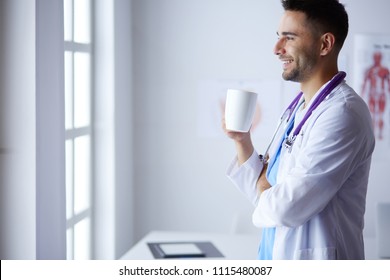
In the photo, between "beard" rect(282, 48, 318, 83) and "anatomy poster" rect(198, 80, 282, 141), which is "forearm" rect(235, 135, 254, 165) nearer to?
"beard" rect(282, 48, 318, 83)

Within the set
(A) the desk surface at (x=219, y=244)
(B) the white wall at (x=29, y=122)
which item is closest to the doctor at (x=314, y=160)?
(B) the white wall at (x=29, y=122)

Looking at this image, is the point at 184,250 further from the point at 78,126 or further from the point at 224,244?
the point at 78,126

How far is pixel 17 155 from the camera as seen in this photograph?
4.76 feet

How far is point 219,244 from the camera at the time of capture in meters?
2.11

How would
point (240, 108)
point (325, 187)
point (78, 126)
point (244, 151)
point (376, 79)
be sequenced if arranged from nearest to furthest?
1. point (325, 187)
2. point (240, 108)
3. point (244, 151)
4. point (78, 126)
5. point (376, 79)

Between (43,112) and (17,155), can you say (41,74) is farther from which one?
(17,155)

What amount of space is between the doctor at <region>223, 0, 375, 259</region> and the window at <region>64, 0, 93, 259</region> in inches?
39.7

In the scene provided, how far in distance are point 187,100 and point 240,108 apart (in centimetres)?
152

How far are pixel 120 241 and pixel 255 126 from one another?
785 millimetres

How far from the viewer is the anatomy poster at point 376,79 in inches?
104

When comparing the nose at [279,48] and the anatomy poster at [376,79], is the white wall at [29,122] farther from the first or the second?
the anatomy poster at [376,79]

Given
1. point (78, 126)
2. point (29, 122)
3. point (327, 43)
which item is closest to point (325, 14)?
point (327, 43)
